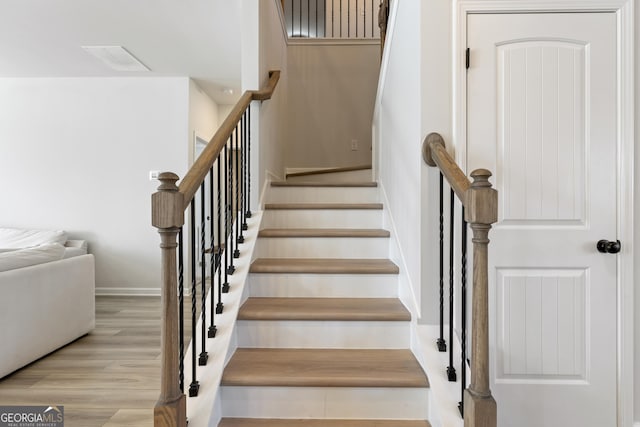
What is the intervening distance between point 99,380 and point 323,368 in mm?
1576

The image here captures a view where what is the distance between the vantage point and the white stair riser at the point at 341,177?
419 centimetres

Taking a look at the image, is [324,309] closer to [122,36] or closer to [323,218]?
[323,218]

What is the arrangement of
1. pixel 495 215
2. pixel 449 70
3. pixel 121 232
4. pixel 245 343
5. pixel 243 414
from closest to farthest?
pixel 495 215 < pixel 243 414 < pixel 449 70 < pixel 245 343 < pixel 121 232

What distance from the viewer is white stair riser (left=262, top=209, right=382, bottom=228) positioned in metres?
2.63

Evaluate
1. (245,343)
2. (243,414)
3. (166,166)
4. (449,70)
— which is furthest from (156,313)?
(449,70)

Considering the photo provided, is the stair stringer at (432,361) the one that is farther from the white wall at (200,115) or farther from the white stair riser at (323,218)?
the white wall at (200,115)

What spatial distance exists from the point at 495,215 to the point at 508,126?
747 millimetres

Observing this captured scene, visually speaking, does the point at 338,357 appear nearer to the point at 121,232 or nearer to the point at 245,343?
the point at 245,343

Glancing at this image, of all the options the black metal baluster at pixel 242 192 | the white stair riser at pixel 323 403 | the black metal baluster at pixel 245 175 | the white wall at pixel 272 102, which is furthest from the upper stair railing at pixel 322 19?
the white stair riser at pixel 323 403

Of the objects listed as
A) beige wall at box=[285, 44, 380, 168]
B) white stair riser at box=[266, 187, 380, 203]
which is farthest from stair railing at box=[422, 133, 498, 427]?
beige wall at box=[285, 44, 380, 168]

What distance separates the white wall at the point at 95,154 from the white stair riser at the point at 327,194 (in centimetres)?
203

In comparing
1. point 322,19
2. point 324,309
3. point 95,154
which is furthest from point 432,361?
point 322,19

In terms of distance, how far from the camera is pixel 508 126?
1704 millimetres

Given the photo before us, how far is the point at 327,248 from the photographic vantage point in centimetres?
236
